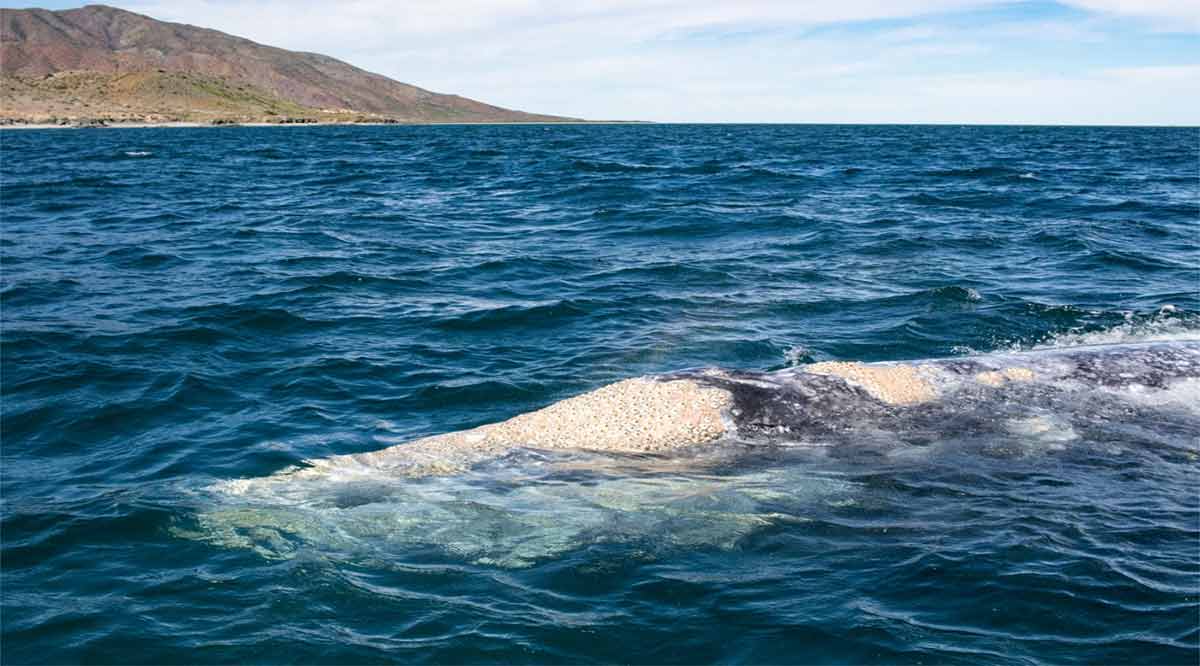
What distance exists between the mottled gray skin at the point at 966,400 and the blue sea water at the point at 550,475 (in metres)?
0.32

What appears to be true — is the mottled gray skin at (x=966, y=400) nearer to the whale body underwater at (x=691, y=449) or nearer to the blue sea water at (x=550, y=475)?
the whale body underwater at (x=691, y=449)

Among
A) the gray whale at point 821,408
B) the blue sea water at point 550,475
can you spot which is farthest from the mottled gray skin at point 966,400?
the blue sea water at point 550,475

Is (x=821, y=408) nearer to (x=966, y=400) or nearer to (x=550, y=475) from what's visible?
(x=966, y=400)

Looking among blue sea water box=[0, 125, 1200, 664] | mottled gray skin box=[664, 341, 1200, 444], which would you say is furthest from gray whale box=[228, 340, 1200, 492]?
blue sea water box=[0, 125, 1200, 664]

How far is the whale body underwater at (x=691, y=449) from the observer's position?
6.64 m

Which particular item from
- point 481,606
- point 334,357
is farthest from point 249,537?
point 334,357

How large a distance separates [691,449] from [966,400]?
2682mm

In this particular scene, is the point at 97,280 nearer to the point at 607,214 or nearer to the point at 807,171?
the point at 607,214

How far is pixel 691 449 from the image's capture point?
25.0 feet

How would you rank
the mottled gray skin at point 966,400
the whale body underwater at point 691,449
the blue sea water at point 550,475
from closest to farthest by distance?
1. the blue sea water at point 550,475
2. the whale body underwater at point 691,449
3. the mottled gray skin at point 966,400

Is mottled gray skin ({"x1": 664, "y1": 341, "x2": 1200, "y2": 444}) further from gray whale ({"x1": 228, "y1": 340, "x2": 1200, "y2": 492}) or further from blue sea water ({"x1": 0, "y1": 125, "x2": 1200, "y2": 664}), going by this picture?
blue sea water ({"x1": 0, "y1": 125, "x2": 1200, "y2": 664})

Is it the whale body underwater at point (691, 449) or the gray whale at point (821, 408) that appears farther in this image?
the gray whale at point (821, 408)

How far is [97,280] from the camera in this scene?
1627 centimetres

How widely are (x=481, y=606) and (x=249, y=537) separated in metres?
1.94
